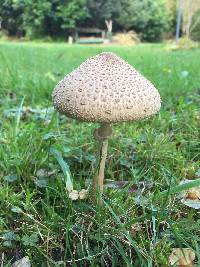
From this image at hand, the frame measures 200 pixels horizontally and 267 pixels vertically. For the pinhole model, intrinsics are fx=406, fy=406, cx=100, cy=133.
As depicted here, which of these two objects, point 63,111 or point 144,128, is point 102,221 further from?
point 144,128

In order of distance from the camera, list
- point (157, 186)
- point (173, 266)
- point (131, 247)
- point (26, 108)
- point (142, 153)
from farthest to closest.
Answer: point (26, 108) < point (142, 153) < point (157, 186) < point (131, 247) < point (173, 266)

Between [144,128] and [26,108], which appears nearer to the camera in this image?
[144,128]

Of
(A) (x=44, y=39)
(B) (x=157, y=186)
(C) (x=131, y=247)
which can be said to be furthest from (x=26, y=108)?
(A) (x=44, y=39)

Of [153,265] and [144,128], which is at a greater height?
[144,128]

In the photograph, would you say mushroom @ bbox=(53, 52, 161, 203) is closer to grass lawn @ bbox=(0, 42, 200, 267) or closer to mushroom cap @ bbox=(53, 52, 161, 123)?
mushroom cap @ bbox=(53, 52, 161, 123)

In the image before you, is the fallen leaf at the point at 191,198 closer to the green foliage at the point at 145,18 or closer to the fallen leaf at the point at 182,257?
the fallen leaf at the point at 182,257

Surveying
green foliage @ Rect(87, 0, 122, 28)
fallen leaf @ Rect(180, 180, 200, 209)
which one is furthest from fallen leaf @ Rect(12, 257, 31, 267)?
green foliage @ Rect(87, 0, 122, 28)
